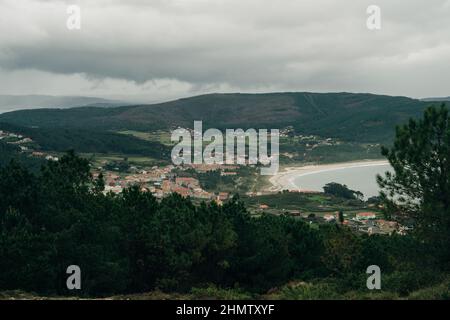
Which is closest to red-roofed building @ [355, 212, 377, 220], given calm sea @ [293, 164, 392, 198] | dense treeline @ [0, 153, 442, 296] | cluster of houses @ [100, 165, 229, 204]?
cluster of houses @ [100, 165, 229, 204]

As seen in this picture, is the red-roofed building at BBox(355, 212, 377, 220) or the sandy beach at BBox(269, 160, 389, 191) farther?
the sandy beach at BBox(269, 160, 389, 191)

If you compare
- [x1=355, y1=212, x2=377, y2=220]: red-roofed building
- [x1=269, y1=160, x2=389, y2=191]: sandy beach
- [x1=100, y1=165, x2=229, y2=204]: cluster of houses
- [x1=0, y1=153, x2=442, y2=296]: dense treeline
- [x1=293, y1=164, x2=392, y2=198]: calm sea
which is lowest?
[x1=293, y1=164, x2=392, y2=198]: calm sea

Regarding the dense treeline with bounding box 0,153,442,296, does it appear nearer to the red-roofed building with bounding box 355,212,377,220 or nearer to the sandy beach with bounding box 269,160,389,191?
the red-roofed building with bounding box 355,212,377,220

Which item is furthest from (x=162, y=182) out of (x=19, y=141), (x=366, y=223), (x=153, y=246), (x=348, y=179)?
(x=153, y=246)

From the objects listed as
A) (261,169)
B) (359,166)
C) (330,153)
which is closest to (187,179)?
(261,169)

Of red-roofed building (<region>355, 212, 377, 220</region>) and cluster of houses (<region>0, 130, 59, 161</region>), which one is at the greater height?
cluster of houses (<region>0, 130, 59, 161</region>)

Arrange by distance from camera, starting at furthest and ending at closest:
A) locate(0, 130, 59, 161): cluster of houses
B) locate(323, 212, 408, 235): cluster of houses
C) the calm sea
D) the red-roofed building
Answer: locate(0, 130, 59, 161): cluster of houses
the calm sea
the red-roofed building
locate(323, 212, 408, 235): cluster of houses

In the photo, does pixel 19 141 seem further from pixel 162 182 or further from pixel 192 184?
pixel 192 184
